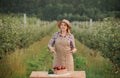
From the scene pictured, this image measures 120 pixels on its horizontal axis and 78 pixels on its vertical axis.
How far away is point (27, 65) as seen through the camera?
6730 millimetres

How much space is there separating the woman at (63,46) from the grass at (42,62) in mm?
339

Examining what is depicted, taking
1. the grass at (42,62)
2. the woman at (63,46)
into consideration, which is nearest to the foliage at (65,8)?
the grass at (42,62)

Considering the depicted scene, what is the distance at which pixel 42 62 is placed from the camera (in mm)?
6664

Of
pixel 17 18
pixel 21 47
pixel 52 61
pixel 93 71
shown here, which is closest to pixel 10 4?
pixel 17 18

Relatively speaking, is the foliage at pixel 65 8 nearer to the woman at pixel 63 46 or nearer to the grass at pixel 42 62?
the grass at pixel 42 62

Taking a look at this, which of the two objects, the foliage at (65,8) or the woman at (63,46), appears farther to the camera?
the foliage at (65,8)

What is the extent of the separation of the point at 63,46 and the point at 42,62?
67 cm

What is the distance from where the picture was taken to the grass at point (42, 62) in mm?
6618

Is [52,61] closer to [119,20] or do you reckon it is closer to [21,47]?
[21,47]

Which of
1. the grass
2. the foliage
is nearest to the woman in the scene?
the grass

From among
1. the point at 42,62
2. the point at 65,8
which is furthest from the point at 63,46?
the point at 65,8

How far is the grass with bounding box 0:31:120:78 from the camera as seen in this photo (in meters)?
6.62

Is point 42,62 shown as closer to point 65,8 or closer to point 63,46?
point 63,46

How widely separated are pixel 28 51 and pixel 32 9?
2.09 feet
